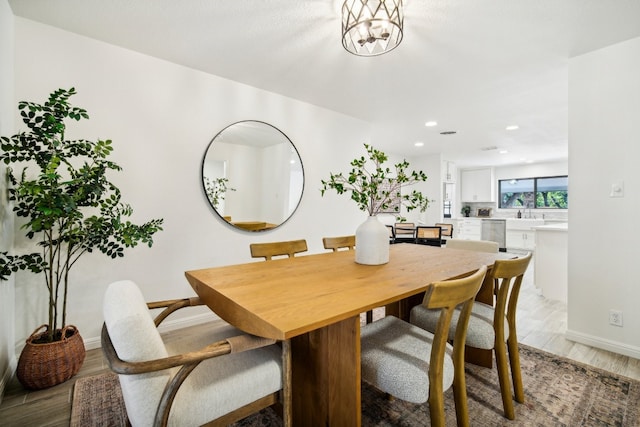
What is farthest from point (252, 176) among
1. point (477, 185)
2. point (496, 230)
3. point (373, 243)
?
point (477, 185)

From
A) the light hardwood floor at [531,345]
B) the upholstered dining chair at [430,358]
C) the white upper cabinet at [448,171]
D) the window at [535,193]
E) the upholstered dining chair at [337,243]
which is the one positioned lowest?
the light hardwood floor at [531,345]

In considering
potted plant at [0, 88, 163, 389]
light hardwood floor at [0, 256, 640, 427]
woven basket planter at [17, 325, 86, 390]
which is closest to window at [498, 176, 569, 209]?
light hardwood floor at [0, 256, 640, 427]

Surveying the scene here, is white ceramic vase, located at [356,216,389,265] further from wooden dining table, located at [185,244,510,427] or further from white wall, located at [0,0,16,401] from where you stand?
white wall, located at [0,0,16,401]

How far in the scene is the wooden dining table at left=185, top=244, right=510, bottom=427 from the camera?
1.02m

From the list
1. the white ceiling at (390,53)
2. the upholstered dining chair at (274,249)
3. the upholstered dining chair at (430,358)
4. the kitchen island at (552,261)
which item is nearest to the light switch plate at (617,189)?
the white ceiling at (390,53)

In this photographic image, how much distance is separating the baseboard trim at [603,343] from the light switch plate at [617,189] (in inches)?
45.4

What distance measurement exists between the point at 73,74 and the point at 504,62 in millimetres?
3530

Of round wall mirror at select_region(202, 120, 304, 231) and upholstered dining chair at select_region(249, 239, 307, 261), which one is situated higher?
round wall mirror at select_region(202, 120, 304, 231)

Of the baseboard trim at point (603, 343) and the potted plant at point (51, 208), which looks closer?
Answer: the potted plant at point (51, 208)

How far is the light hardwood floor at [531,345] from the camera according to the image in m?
1.58

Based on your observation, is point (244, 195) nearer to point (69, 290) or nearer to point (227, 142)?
point (227, 142)

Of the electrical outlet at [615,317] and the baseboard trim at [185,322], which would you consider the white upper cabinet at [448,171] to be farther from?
the baseboard trim at [185,322]

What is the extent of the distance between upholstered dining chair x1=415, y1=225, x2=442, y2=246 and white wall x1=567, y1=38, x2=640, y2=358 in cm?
281

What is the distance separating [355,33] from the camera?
5.98 feet
